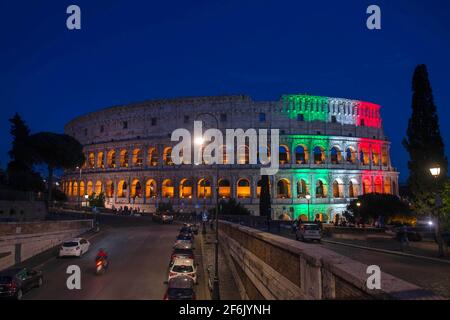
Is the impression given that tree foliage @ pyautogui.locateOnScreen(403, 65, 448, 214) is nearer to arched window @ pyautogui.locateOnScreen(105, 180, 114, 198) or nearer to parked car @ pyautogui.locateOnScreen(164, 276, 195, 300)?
parked car @ pyautogui.locateOnScreen(164, 276, 195, 300)

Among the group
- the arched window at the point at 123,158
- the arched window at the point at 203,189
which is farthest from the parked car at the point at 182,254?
the arched window at the point at 123,158

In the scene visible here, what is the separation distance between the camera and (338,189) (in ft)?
235

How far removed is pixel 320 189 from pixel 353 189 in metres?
6.72

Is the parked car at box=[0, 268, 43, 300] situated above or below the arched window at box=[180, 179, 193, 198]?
below

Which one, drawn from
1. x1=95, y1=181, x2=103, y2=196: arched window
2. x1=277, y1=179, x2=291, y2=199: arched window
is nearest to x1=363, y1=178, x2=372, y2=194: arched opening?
x1=277, y1=179, x2=291, y2=199: arched window

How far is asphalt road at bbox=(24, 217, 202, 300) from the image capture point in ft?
59.1

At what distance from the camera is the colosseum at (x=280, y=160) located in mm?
68938

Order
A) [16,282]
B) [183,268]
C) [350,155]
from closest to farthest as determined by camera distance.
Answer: [16,282], [183,268], [350,155]

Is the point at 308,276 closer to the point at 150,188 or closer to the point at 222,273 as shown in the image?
the point at 222,273

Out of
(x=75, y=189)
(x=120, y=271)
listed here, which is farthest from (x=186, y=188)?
(x=120, y=271)

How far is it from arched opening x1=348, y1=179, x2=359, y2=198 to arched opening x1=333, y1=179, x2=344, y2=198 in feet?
6.12

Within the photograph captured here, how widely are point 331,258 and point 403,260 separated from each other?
588 inches

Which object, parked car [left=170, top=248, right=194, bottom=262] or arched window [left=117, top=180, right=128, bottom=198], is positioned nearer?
parked car [left=170, top=248, right=194, bottom=262]
